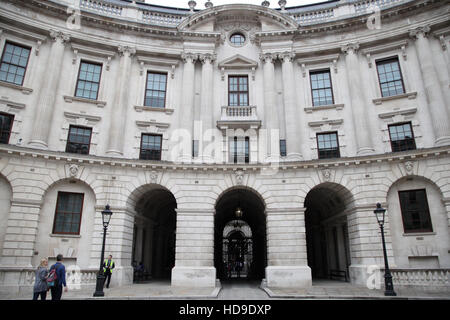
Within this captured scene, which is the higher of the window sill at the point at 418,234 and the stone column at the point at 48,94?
the stone column at the point at 48,94

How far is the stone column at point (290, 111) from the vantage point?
21609 mm

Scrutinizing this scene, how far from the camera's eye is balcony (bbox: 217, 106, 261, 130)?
22.4 meters

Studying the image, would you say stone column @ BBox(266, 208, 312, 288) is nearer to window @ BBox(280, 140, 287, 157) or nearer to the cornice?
the cornice

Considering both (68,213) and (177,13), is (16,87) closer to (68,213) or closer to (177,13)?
(68,213)

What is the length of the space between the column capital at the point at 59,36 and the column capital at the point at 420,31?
25244 millimetres

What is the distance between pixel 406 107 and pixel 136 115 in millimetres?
19574

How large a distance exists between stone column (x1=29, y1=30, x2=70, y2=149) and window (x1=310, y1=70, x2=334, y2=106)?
19.0 m

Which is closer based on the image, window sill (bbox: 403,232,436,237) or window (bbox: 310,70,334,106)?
window sill (bbox: 403,232,436,237)

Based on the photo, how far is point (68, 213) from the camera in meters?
19.6

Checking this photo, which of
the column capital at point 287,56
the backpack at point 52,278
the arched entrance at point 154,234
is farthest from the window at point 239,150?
the backpack at point 52,278

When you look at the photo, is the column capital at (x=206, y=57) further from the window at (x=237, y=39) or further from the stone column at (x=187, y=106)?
the window at (x=237, y=39)

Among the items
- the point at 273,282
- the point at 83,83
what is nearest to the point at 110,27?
the point at 83,83

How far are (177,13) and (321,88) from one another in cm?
1352

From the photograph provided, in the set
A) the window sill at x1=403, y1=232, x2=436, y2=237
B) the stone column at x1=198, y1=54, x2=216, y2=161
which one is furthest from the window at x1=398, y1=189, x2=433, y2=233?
the stone column at x1=198, y1=54, x2=216, y2=161
